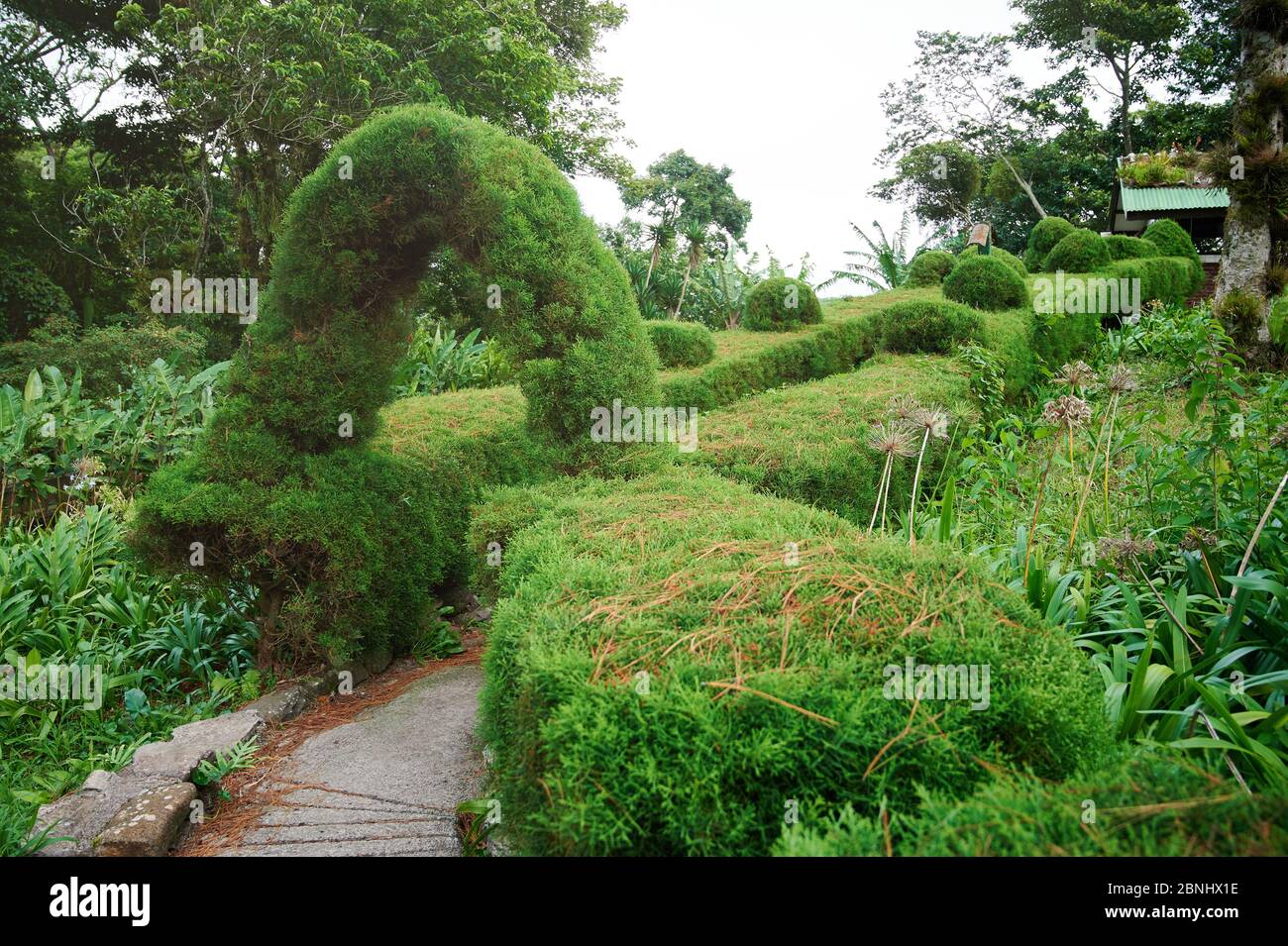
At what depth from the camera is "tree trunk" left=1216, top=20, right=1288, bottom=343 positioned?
952 centimetres

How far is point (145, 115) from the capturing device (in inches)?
816

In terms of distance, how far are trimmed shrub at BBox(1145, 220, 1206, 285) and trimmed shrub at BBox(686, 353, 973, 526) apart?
16.3 meters

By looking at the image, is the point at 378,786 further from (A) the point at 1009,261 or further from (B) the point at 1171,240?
(B) the point at 1171,240

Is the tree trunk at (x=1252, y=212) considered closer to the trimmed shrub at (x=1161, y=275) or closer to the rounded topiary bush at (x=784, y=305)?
the rounded topiary bush at (x=784, y=305)

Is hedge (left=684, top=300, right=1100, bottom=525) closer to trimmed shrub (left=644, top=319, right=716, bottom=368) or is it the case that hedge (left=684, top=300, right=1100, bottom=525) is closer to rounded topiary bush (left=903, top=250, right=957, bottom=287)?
trimmed shrub (left=644, top=319, right=716, bottom=368)

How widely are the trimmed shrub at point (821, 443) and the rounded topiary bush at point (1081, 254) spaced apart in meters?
11.5

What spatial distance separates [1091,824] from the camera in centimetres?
143

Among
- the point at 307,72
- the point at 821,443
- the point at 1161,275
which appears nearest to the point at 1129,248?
the point at 1161,275

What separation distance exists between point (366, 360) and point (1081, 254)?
17248 mm

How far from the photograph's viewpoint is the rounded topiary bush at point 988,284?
13773 millimetres

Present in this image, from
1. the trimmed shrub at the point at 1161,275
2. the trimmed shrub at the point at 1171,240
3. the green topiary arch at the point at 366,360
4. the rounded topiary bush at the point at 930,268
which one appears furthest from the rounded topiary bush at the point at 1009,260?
the green topiary arch at the point at 366,360

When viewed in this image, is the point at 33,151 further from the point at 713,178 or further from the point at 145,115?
the point at 713,178

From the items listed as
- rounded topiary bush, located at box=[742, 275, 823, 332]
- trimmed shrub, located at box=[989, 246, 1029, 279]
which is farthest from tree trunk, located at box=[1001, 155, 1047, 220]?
rounded topiary bush, located at box=[742, 275, 823, 332]

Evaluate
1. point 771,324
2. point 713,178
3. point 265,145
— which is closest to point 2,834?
point 771,324
